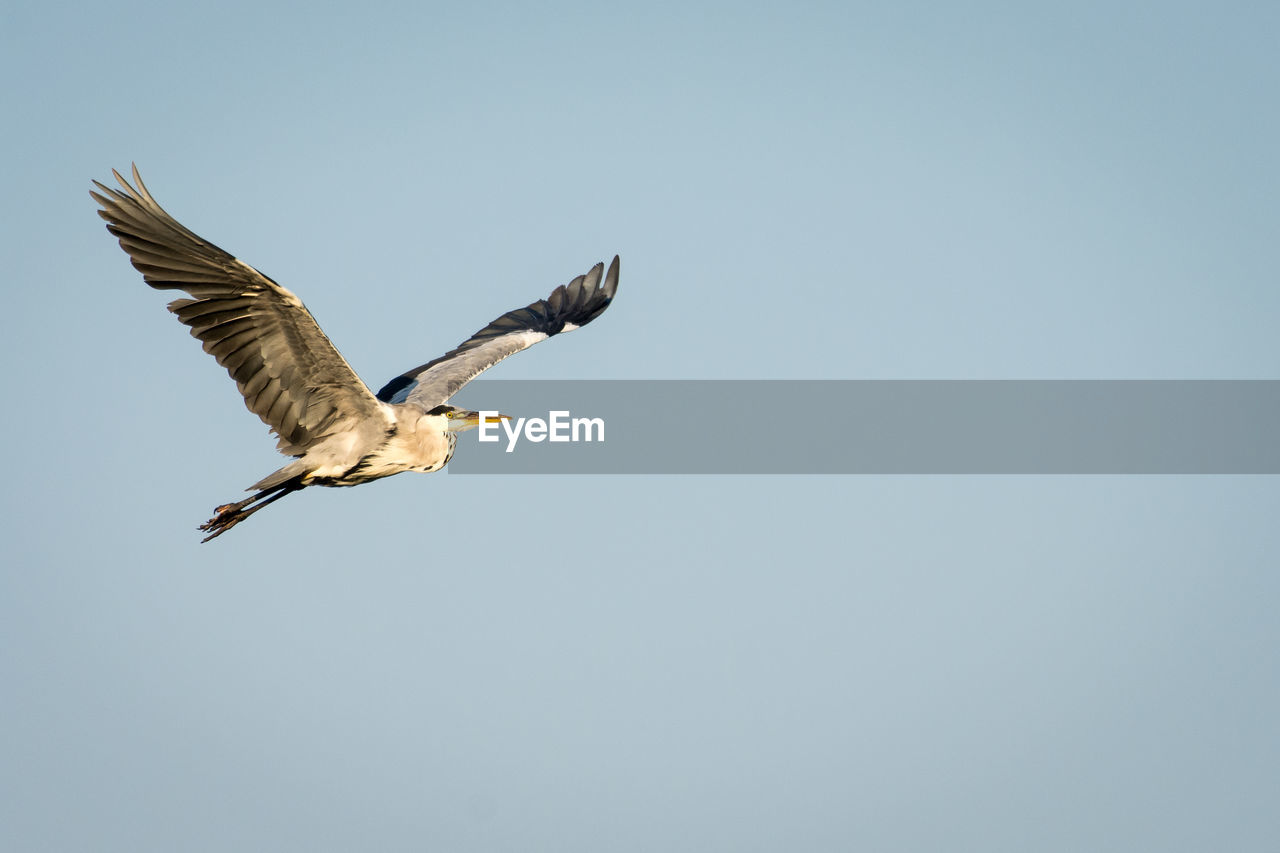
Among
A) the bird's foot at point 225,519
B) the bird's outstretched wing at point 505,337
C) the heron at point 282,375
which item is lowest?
the bird's foot at point 225,519

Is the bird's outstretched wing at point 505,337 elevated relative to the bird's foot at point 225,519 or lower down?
elevated

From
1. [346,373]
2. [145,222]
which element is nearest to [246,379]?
[346,373]

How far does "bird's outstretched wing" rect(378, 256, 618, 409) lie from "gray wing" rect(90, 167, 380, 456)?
185 centimetres

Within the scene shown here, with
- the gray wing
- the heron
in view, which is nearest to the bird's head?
the heron

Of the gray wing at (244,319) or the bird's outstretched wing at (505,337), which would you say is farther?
the bird's outstretched wing at (505,337)

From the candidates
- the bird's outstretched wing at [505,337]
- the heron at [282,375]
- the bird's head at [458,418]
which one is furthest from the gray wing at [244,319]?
the bird's outstretched wing at [505,337]

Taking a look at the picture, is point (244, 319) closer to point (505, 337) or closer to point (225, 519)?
point (225, 519)

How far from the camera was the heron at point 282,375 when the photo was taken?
492 inches

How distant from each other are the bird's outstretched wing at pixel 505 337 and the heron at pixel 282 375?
23 cm

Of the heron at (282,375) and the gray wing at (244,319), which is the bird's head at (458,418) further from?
the gray wing at (244,319)

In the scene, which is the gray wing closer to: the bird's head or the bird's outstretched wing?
the bird's head

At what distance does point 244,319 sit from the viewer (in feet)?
42.3

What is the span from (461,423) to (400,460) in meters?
0.95

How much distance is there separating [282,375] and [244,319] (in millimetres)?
836
